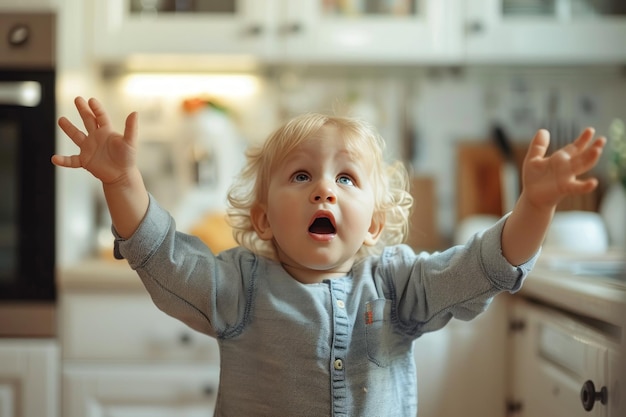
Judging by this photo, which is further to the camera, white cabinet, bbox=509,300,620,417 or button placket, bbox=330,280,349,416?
white cabinet, bbox=509,300,620,417

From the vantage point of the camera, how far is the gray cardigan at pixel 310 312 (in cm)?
66

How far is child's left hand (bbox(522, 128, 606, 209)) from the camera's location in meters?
0.58

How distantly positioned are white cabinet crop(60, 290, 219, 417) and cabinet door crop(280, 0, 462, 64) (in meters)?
0.66

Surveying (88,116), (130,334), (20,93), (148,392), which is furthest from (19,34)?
(88,116)

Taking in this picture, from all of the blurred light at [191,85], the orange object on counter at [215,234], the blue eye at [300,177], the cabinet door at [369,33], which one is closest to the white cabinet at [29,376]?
the orange object on counter at [215,234]

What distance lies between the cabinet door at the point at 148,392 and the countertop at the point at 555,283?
169 mm

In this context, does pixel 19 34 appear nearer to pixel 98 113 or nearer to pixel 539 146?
pixel 98 113

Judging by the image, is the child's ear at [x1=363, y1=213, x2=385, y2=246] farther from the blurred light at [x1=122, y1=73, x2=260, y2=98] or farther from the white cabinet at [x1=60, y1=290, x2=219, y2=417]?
the blurred light at [x1=122, y1=73, x2=260, y2=98]

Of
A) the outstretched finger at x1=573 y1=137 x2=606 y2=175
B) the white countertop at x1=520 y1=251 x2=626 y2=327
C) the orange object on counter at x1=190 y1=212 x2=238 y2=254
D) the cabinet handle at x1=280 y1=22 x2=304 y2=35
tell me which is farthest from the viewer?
the cabinet handle at x1=280 y1=22 x2=304 y2=35

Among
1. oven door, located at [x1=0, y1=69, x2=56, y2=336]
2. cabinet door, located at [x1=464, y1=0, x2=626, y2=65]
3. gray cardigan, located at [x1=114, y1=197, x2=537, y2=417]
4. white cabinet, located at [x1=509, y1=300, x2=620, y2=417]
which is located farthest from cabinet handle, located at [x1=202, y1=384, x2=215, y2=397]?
cabinet door, located at [x1=464, y1=0, x2=626, y2=65]

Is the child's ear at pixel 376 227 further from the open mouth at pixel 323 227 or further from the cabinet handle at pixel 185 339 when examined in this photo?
the cabinet handle at pixel 185 339

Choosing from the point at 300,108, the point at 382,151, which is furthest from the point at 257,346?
the point at 300,108

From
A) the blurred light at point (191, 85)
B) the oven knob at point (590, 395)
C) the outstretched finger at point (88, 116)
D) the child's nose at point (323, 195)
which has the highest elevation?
the blurred light at point (191, 85)

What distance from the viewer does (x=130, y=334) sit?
1.40 m
